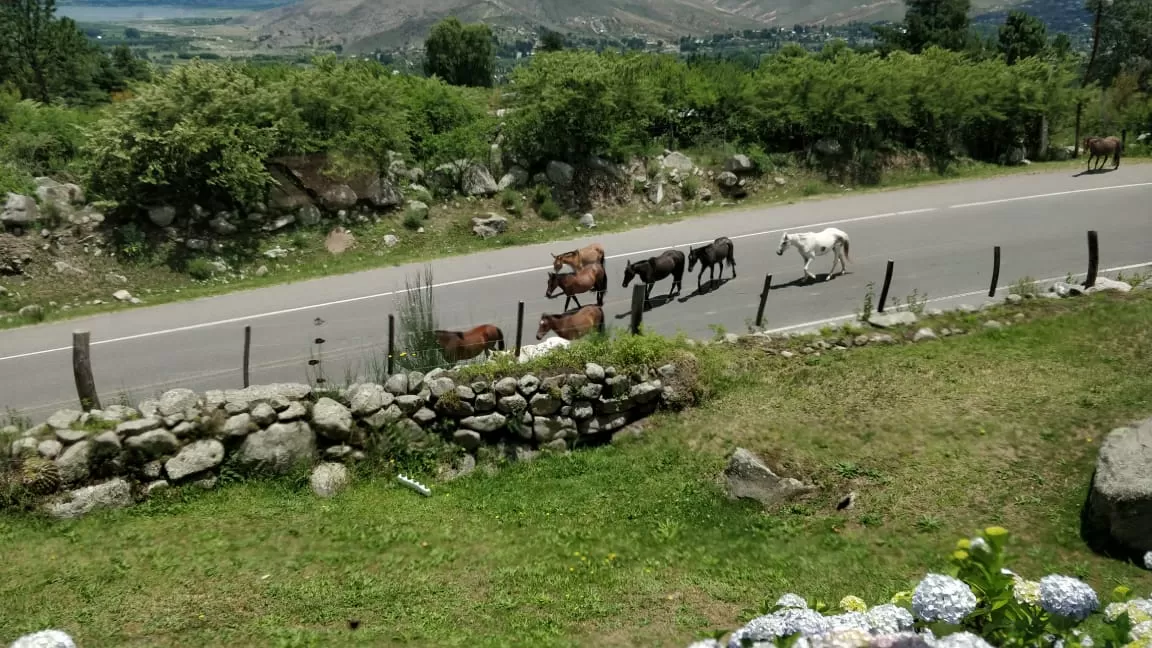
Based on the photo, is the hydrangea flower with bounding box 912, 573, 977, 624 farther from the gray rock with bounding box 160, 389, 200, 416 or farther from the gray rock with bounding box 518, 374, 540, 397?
the gray rock with bounding box 160, 389, 200, 416

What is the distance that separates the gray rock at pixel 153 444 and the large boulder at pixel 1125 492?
37.1 ft

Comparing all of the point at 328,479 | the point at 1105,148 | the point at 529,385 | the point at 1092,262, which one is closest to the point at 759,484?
the point at 529,385

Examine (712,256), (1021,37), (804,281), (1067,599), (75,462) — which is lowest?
(75,462)

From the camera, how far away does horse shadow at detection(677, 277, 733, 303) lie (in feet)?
61.9

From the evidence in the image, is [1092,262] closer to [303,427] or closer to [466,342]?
[466,342]

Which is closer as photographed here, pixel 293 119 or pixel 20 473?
pixel 20 473

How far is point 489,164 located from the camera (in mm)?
25891

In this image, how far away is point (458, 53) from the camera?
53031 millimetres

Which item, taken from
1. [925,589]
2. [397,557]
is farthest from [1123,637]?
[397,557]

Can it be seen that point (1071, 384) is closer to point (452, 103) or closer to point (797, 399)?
point (797, 399)

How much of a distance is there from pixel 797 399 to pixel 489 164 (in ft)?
50.7

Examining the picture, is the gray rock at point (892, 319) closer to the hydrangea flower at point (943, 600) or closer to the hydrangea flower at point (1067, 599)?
the hydrangea flower at point (1067, 599)

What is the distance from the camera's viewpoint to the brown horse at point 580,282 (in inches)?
686

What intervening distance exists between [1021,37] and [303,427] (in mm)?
48099
